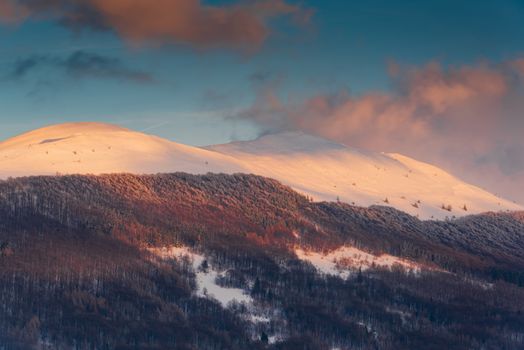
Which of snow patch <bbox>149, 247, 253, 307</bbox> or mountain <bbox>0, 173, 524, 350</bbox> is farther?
snow patch <bbox>149, 247, 253, 307</bbox>

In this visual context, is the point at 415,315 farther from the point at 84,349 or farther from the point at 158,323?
the point at 84,349

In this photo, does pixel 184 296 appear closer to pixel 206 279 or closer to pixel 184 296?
pixel 184 296

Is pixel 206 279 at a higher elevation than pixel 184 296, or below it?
higher

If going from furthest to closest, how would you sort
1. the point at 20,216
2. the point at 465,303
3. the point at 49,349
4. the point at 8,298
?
1. the point at 465,303
2. the point at 20,216
3. the point at 8,298
4. the point at 49,349

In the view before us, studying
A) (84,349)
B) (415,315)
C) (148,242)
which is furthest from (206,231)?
(84,349)

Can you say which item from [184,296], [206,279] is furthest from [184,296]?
[206,279]

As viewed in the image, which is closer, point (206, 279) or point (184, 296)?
point (184, 296)

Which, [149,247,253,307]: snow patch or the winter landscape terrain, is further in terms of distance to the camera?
[149,247,253,307]: snow patch

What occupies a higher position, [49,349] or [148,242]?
[148,242]

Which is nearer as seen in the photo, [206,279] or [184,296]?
[184,296]

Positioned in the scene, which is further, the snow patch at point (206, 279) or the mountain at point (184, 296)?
the snow patch at point (206, 279)

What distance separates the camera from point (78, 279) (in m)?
168

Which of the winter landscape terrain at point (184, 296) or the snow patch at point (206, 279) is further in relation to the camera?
the snow patch at point (206, 279)

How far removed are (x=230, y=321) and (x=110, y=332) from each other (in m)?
21.3
